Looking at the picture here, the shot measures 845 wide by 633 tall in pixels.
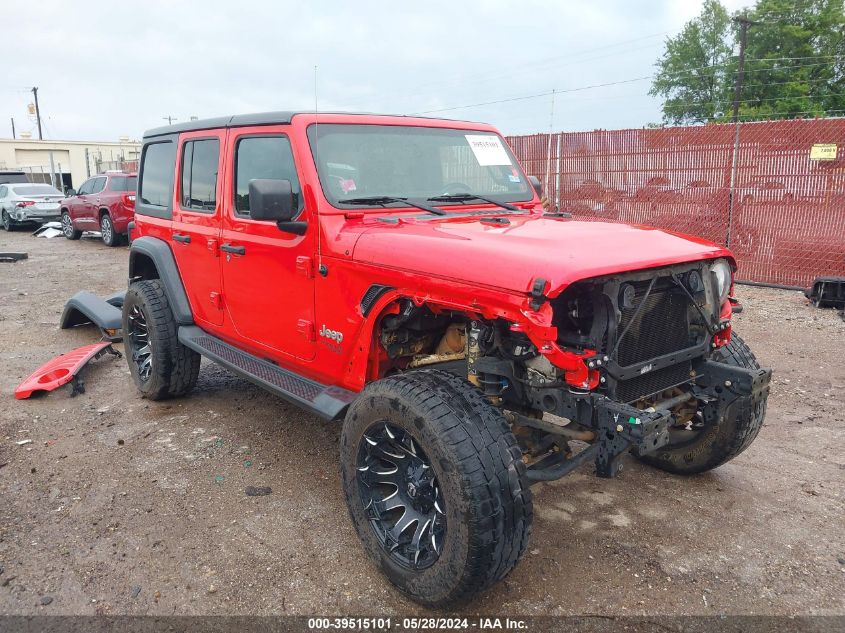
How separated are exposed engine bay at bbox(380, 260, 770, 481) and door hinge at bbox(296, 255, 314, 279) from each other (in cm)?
59

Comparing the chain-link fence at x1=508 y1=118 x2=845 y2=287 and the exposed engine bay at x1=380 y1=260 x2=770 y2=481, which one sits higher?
the chain-link fence at x1=508 y1=118 x2=845 y2=287

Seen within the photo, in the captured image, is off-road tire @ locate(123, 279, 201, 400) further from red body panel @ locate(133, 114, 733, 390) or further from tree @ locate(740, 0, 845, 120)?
tree @ locate(740, 0, 845, 120)

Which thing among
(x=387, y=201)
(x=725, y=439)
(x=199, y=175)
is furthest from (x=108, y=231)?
(x=725, y=439)

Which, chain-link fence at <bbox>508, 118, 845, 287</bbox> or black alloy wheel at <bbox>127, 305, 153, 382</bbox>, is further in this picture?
chain-link fence at <bbox>508, 118, 845, 287</bbox>

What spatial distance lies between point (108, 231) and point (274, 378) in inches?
539

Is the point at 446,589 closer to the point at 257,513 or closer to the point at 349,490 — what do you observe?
the point at 349,490

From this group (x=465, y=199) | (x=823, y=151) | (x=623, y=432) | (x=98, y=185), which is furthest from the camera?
(x=98, y=185)

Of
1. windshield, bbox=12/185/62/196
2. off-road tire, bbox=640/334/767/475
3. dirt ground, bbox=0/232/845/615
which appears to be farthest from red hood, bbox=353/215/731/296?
windshield, bbox=12/185/62/196

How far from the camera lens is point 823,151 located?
8.76 metres

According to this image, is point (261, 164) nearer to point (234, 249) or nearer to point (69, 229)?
point (234, 249)

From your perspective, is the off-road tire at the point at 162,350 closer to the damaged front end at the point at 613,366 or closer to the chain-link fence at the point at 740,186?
the damaged front end at the point at 613,366

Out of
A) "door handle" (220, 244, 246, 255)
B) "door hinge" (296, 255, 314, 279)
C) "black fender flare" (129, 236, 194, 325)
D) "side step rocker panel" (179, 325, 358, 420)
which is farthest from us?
"black fender flare" (129, 236, 194, 325)

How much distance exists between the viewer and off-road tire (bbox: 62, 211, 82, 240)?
56.6 ft

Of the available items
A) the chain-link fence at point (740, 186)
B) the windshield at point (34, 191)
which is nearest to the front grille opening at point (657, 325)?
the chain-link fence at point (740, 186)
